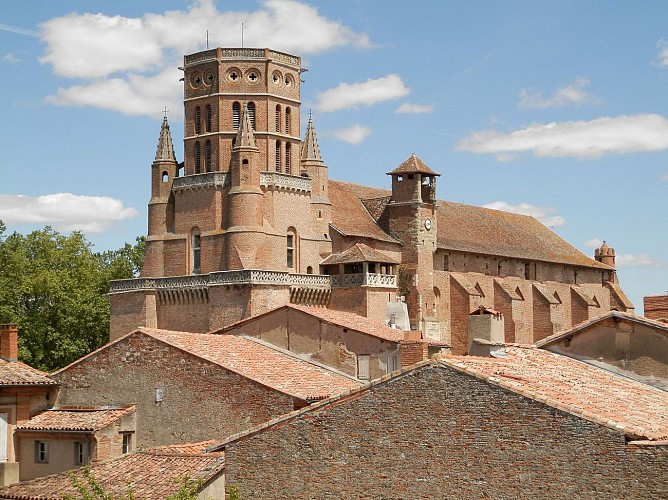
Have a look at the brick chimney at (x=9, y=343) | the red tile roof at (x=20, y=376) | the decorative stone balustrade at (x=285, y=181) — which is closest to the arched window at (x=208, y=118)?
the decorative stone balustrade at (x=285, y=181)

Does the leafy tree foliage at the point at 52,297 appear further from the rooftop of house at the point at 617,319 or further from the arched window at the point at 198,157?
the rooftop of house at the point at 617,319

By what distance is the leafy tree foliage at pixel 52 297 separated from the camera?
7162 centimetres

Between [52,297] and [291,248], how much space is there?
17.1m

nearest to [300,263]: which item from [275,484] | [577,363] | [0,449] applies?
[0,449]

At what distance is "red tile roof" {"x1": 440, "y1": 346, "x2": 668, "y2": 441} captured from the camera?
19.9 metres

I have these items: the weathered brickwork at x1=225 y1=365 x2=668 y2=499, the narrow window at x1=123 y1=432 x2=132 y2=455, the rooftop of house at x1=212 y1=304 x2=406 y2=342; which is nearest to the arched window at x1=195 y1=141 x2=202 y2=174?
the rooftop of house at x1=212 y1=304 x2=406 y2=342

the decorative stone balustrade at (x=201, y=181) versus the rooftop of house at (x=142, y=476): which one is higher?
the decorative stone balustrade at (x=201, y=181)

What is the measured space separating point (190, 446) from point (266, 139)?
39.3m

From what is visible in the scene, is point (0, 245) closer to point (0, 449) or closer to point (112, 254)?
point (112, 254)

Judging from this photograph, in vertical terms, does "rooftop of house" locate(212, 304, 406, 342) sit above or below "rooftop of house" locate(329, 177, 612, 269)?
below

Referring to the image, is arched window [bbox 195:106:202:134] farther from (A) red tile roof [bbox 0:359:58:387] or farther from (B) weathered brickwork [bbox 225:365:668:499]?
(B) weathered brickwork [bbox 225:365:668:499]

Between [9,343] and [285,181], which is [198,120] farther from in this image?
[9,343]

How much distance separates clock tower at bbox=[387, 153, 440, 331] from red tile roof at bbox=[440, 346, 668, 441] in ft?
135

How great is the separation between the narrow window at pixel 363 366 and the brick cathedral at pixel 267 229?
22.1 meters
